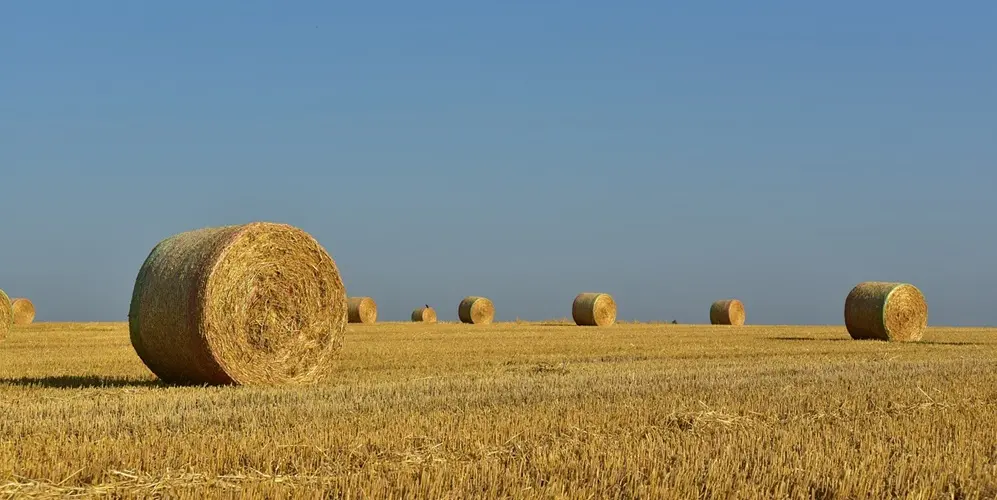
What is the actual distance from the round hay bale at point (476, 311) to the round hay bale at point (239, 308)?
23.3 metres

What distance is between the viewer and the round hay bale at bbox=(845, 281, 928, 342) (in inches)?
869

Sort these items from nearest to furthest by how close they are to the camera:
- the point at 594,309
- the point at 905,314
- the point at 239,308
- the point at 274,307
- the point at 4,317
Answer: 1. the point at 239,308
2. the point at 274,307
3. the point at 4,317
4. the point at 905,314
5. the point at 594,309


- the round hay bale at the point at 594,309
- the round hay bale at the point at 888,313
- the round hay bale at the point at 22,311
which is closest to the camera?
the round hay bale at the point at 888,313

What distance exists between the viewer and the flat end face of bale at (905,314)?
72.5 feet

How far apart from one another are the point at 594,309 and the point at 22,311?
1747 centimetres

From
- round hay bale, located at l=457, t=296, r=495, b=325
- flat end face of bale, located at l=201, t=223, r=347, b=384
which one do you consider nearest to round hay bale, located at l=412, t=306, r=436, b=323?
round hay bale, located at l=457, t=296, r=495, b=325

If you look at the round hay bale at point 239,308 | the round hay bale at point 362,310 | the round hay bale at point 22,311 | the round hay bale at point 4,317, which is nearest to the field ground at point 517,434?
the round hay bale at point 239,308

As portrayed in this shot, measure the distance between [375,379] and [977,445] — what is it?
20.0ft

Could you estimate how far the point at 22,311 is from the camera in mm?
30141

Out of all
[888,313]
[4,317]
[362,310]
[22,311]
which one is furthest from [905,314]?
[22,311]

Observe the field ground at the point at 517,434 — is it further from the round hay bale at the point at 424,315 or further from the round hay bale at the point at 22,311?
the round hay bale at the point at 424,315

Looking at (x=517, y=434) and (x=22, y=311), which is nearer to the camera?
(x=517, y=434)

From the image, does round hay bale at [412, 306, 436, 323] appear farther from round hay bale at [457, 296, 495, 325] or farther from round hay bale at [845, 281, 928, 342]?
round hay bale at [845, 281, 928, 342]

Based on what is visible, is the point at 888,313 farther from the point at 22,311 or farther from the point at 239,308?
the point at 22,311
